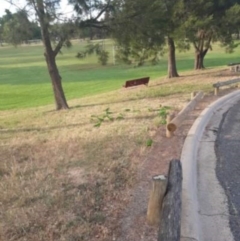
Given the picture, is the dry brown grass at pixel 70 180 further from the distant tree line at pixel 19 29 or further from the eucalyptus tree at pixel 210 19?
the eucalyptus tree at pixel 210 19

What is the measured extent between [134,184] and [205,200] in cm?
106

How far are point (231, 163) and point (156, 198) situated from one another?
2.78 meters

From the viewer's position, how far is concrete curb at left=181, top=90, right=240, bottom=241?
3789 mm

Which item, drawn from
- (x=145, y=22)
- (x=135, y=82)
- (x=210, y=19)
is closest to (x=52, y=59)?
(x=145, y=22)

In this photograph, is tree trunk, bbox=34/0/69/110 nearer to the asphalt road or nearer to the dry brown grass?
the dry brown grass

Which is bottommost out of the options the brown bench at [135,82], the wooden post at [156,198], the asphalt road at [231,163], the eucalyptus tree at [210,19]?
the brown bench at [135,82]

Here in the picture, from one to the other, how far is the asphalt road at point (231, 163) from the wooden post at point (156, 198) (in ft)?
3.06

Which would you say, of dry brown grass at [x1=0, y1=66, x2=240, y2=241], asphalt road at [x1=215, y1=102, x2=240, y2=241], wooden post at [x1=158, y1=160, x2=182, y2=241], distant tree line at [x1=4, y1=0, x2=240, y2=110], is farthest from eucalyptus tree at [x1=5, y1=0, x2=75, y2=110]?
wooden post at [x1=158, y1=160, x2=182, y2=241]

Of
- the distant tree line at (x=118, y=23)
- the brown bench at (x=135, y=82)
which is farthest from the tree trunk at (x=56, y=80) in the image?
the brown bench at (x=135, y=82)

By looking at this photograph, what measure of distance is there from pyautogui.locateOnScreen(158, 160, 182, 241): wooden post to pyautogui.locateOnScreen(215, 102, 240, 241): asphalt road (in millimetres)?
856

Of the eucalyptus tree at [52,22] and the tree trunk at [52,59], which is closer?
the eucalyptus tree at [52,22]

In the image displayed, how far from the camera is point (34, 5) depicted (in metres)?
12.8

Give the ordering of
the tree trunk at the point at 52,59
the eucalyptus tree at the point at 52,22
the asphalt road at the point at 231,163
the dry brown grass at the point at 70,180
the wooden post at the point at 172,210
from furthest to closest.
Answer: the tree trunk at the point at 52,59, the eucalyptus tree at the point at 52,22, the asphalt road at the point at 231,163, the dry brown grass at the point at 70,180, the wooden post at the point at 172,210

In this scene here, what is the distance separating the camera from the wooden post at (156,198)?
3744mm
